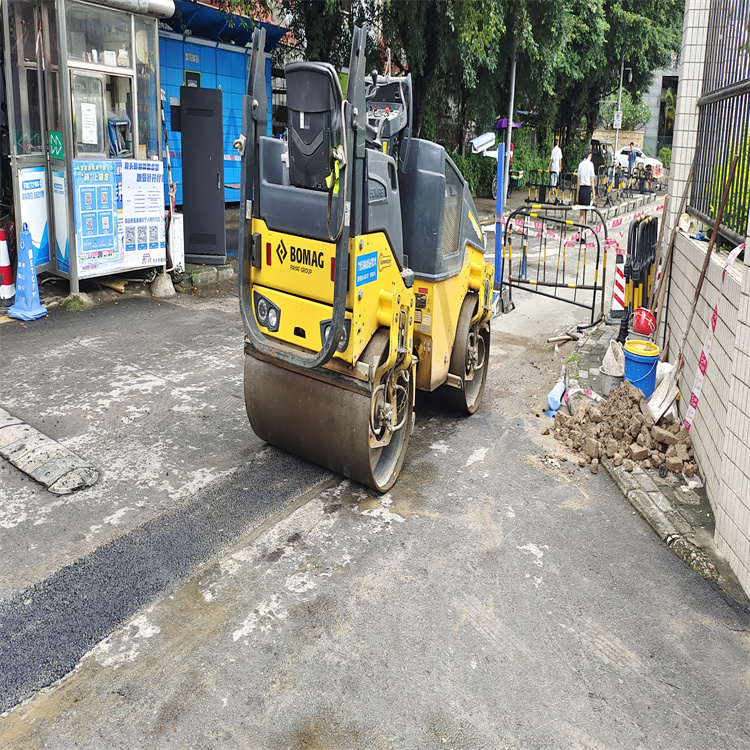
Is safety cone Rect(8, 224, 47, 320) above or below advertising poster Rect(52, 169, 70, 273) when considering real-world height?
below

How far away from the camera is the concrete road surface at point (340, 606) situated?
3449 millimetres

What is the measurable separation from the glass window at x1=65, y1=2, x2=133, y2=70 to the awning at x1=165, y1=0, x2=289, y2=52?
3.98 metres

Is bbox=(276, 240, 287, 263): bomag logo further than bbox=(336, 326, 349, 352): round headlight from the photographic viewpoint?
Yes

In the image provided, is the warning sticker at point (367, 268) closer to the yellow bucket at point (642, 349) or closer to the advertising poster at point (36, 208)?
the yellow bucket at point (642, 349)

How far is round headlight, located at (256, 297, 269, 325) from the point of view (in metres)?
5.30

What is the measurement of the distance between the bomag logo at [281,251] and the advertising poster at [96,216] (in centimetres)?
540

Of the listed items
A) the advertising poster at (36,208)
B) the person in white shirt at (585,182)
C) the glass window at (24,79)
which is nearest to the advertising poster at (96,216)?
the advertising poster at (36,208)

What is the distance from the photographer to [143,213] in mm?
10305

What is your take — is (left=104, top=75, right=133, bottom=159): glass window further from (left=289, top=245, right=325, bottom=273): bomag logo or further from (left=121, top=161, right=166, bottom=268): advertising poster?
(left=289, top=245, right=325, bottom=273): bomag logo

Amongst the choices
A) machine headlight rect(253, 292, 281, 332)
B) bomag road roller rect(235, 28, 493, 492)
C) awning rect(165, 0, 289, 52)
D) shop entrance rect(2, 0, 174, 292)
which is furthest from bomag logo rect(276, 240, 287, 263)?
awning rect(165, 0, 289, 52)

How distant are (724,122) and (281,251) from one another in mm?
4387

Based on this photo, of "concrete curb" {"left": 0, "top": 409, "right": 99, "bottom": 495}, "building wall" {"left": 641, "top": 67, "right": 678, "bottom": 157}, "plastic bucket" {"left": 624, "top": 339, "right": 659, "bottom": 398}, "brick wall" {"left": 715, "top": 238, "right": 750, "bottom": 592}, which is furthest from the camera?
"building wall" {"left": 641, "top": 67, "right": 678, "bottom": 157}

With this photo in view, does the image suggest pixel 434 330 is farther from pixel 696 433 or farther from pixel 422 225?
pixel 696 433

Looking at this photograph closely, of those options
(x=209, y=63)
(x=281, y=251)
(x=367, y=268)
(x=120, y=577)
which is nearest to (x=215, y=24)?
(x=209, y=63)
